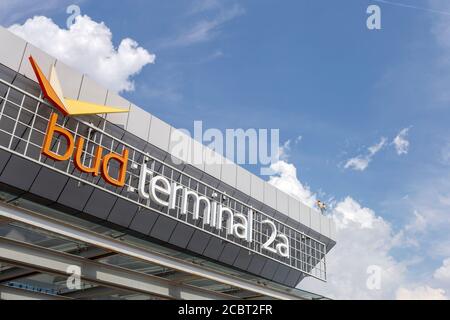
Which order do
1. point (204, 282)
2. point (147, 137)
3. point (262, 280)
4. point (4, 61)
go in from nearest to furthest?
point (4, 61) → point (204, 282) → point (147, 137) → point (262, 280)

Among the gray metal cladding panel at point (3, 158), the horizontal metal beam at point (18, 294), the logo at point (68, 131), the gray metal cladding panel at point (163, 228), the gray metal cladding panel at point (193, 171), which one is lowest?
the horizontal metal beam at point (18, 294)

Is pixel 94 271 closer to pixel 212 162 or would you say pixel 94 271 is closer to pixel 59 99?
pixel 59 99

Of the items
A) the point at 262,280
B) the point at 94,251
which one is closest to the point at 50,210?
the point at 94,251

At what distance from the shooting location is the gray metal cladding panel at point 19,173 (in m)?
20.2

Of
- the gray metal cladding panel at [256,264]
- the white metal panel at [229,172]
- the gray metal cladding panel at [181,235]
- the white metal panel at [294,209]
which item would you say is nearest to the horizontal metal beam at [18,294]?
the gray metal cladding panel at [181,235]

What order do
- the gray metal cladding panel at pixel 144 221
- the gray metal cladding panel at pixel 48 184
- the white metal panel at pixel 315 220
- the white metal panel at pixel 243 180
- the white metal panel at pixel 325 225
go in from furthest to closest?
the white metal panel at pixel 325 225
the white metal panel at pixel 315 220
the white metal panel at pixel 243 180
the gray metal cladding panel at pixel 144 221
the gray metal cladding panel at pixel 48 184

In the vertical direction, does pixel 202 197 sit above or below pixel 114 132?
below

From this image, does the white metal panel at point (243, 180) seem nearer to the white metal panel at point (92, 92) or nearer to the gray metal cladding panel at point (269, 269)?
the gray metal cladding panel at point (269, 269)

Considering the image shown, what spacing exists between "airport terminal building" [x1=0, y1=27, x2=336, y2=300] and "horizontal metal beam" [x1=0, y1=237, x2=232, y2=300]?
0.14 ft

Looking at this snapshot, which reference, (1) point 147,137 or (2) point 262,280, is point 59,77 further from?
(2) point 262,280

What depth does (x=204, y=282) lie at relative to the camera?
82.8 feet

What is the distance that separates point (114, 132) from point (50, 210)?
17.3 feet

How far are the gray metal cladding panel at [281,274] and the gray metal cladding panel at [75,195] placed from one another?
19046mm

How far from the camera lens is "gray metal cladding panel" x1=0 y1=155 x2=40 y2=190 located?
20.2m
